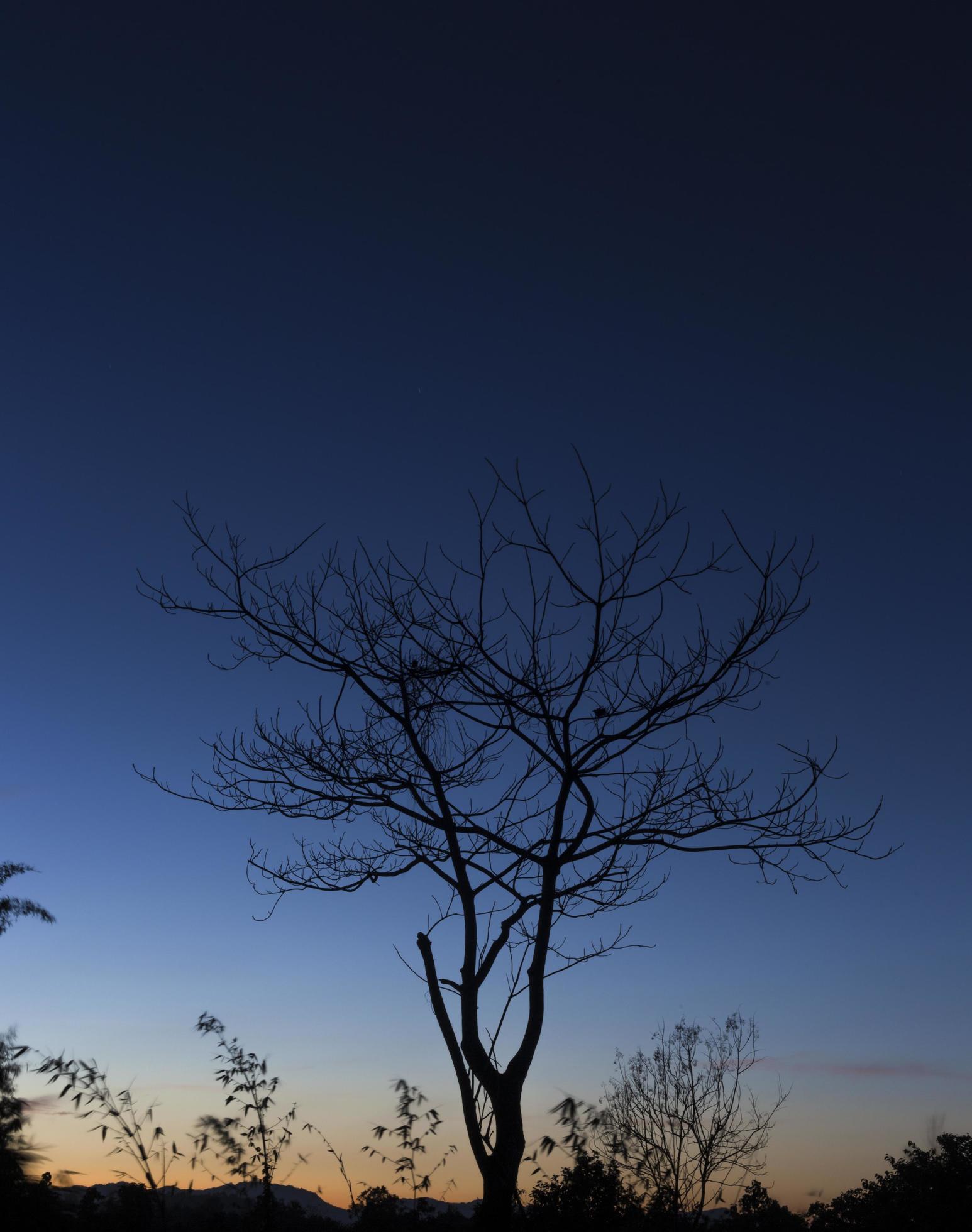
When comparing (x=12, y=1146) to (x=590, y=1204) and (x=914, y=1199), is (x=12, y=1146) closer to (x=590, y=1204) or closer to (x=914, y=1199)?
(x=590, y=1204)

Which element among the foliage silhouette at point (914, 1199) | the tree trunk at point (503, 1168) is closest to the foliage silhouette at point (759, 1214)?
the foliage silhouette at point (914, 1199)

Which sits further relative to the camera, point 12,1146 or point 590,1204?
point 590,1204

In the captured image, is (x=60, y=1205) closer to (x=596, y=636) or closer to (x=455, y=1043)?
A: (x=455, y=1043)

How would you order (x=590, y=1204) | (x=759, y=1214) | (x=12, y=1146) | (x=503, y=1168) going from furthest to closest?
1. (x=759, y=1214)
2. (x=590, y=1204)
3. (x=503, y=1168)
4. (x=12, y=1146)

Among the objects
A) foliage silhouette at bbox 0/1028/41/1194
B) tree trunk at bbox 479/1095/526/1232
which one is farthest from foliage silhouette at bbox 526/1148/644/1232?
foliage silhouette at bbox 0/1028/41/1194

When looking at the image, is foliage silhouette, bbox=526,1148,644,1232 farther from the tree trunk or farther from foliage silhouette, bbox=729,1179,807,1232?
foliage silhouette, bbox=729,1179,807,1232

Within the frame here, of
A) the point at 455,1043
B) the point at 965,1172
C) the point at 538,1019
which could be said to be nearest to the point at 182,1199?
the point at 455,1043

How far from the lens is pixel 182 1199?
564cm

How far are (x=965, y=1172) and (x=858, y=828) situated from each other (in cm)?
→ 2469

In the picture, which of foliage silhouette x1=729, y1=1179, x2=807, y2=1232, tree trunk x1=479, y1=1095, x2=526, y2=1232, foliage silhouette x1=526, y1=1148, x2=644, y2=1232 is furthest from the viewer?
foliage silhouette x1=729, y1=1179, x2=807, y2=1232

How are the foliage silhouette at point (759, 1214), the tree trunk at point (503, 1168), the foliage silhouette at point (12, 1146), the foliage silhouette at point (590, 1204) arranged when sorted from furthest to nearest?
the foliage silhouette at point (759, 1214)
the foliage silhouette at point (590, 1204)
the tree trunk at point (503, 1168)
the foliage silhouette at point (12, 1146)

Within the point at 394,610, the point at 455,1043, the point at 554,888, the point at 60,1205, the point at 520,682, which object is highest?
the point at 394,610

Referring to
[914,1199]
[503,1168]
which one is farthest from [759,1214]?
[503,1168]

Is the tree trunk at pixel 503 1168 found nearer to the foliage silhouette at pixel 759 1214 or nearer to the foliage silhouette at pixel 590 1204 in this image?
the foliage silhouette at pixel 590 1204
